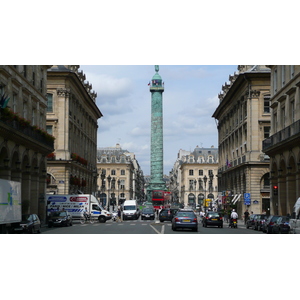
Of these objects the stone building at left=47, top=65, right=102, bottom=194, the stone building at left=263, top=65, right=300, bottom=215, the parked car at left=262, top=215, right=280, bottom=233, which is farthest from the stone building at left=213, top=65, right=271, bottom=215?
the parked car at left=262, top=215, right=280, bottom=233

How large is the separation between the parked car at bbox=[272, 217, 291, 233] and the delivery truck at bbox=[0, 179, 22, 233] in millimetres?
15183

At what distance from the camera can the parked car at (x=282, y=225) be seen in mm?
32875

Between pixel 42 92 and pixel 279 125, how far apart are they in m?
22.0

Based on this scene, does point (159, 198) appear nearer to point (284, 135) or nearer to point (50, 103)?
point (50, 103)

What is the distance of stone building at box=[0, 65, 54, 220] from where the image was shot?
39363 mm

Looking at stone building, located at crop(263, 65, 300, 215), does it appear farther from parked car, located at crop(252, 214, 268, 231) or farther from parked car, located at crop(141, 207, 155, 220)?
parked car, located at crop(141, 207, 155, 220)

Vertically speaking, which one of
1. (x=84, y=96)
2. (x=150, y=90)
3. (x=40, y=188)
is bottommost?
(x=40, y=188)

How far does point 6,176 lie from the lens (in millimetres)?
39781

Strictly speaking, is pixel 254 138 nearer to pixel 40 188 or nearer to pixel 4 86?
pixel 40 188

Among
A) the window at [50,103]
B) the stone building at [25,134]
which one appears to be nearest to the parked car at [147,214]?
the window at [50,103]

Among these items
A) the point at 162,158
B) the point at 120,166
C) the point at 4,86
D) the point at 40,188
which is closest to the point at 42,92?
the point at 40,188

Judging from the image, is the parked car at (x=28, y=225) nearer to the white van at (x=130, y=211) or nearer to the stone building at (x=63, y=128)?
the stone building at (x=63, y=128)

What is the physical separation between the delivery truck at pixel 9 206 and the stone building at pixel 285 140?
20222mm

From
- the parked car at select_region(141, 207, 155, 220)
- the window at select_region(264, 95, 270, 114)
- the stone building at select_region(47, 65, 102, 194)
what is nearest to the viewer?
the stone building at select_region(47, 65, 102, 194)
